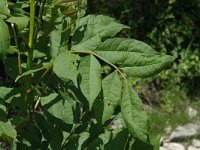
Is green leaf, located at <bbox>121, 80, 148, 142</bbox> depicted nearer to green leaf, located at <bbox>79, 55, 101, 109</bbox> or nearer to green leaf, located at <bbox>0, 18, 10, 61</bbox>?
green leaf, located at <bbox>79, 55, 101, 109</bbox>

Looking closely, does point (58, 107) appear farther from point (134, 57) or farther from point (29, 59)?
point (134, 57)

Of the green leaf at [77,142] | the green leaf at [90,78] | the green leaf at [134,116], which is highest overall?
the green leaf at [90,78]

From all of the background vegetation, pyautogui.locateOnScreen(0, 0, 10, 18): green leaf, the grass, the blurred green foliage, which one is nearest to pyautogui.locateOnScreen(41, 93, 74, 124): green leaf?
pyautogui.locateOnScreen(0, 0, 10, 18): green leaf

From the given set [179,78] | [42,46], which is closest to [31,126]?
[42,46]

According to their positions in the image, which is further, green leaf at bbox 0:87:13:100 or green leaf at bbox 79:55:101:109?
green leaf at bbox 0:87:13:100

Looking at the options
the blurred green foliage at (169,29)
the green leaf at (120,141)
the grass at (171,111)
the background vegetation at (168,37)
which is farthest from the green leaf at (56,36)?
the blurred green foliage at (169,29)

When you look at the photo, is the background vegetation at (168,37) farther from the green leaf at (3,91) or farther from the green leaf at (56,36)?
the green leaf at (56,36)

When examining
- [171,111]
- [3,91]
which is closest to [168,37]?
[171,111]
